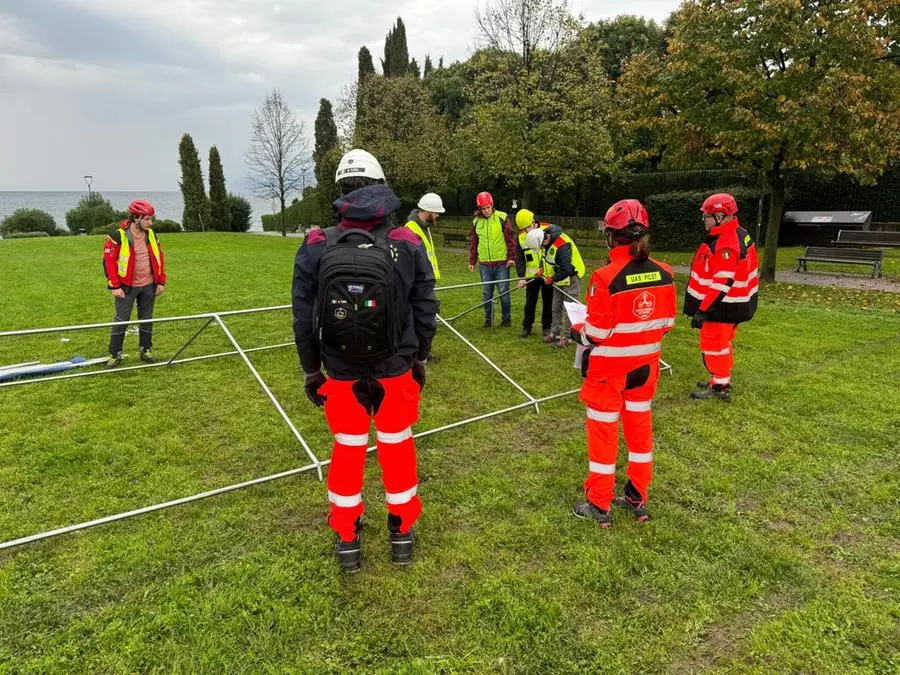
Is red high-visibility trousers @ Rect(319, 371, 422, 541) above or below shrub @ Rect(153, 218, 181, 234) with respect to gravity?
below

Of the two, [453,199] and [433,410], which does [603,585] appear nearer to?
[433,410]

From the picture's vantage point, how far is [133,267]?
21.9ft

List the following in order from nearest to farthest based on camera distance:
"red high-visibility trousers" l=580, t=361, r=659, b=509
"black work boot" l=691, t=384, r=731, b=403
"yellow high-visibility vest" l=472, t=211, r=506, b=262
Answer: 1. "red high-visibility trousers" l=580, t=361, r=659, b=509
2. "black work boot" l=691, t=384, r=731, b=403
3. "yellow high-visibility vest" l=472, t=211, r=506, b=262

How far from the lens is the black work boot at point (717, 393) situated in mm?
5633

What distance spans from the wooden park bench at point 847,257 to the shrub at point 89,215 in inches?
1708

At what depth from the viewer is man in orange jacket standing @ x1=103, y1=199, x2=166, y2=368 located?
21.5 feet

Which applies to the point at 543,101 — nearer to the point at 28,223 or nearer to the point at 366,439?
the point at 366,439

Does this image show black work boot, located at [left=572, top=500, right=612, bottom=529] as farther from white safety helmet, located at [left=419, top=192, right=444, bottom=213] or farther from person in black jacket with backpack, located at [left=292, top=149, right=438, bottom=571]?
white safety helmet, located at [left=419, top=192, right=444, bottom=213]

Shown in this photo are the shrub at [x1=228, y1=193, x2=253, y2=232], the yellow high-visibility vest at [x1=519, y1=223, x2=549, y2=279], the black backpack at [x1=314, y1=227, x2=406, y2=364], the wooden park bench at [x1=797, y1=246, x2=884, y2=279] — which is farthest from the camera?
the shrub at [x1=228, y1=193, x2=253, y2=232]

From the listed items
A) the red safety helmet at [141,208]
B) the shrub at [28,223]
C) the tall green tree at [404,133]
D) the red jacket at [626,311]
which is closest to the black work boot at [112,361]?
the red safety helmet at [141,208]

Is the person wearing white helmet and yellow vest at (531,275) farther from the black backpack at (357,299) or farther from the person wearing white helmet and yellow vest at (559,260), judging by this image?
the black backpack at (357,299)

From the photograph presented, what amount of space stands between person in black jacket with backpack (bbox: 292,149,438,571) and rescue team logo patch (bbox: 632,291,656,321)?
48.9 inches

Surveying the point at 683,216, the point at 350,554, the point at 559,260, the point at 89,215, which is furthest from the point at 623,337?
the point at 89,215

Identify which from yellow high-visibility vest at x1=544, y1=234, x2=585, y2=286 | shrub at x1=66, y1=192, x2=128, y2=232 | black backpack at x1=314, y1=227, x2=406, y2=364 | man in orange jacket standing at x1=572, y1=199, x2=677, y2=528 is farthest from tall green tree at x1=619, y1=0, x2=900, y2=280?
shrub at x1=66, y1=192, x2=128, y2=232
